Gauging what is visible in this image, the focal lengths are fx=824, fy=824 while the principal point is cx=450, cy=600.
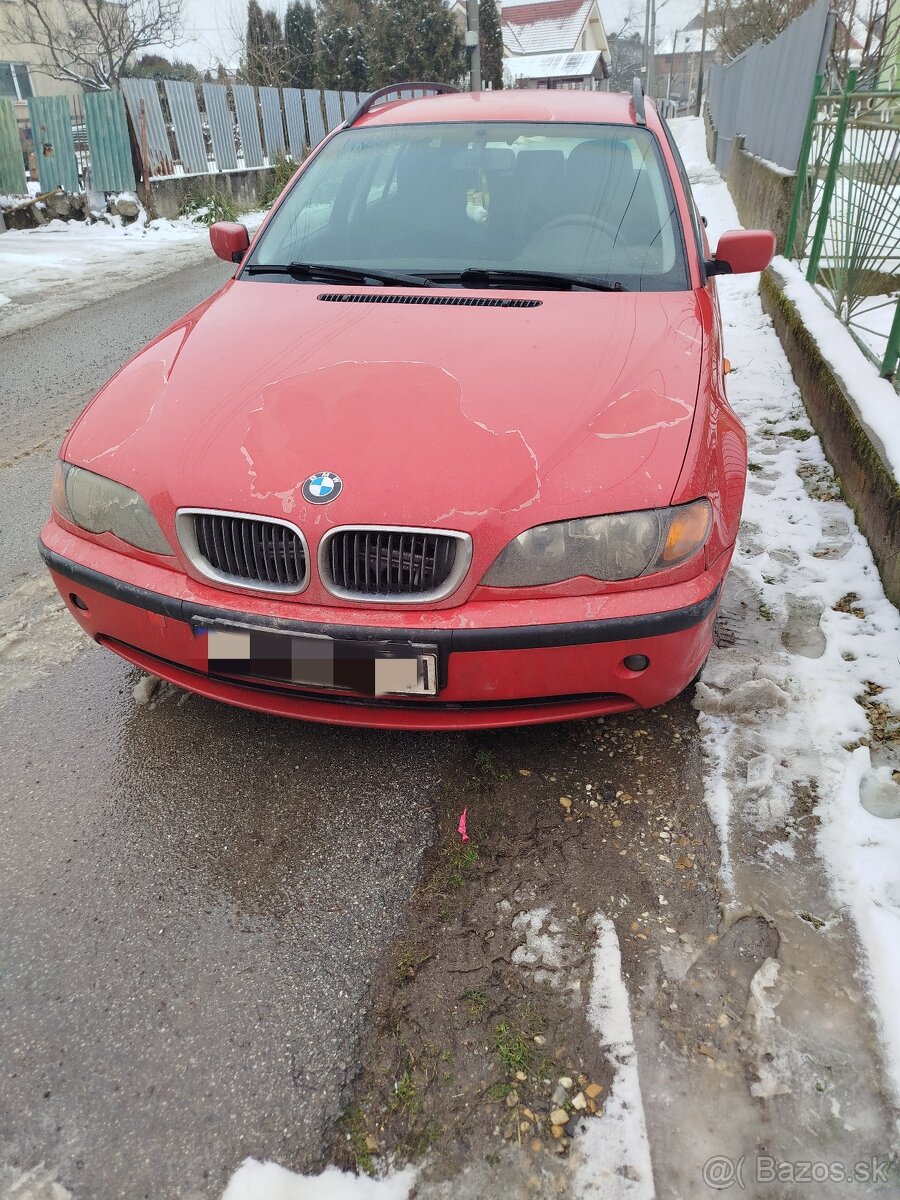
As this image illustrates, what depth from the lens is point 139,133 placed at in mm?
13922

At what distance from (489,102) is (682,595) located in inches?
104

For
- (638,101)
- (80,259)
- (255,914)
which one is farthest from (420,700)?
(80,259)

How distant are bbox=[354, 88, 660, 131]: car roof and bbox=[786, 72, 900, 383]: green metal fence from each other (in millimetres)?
1564

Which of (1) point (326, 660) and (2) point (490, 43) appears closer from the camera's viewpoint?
(1) point (326, 660)

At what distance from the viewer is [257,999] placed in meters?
1.74

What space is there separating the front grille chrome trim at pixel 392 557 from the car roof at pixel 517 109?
2275mm

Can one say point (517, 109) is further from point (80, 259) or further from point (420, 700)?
point (80, 259)

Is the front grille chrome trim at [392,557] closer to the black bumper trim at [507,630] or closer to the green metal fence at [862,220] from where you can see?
the black bumper trim at [507,630]

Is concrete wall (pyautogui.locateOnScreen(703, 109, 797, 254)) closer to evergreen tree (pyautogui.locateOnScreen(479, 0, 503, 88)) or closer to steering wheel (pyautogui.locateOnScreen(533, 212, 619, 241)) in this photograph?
steering wheel (pyautogui.locateOnScreen(533, 212, 619, 241))

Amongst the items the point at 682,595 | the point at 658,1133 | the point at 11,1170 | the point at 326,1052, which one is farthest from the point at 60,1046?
the point at 682,595

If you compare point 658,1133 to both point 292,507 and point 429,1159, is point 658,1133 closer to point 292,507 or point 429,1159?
point 429,1159

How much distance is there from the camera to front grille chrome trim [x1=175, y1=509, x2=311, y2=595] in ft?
6.45

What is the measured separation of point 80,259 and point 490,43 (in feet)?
104

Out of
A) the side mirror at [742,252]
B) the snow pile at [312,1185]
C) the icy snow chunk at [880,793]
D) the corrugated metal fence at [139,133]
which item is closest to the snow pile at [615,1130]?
the snow pile at [312,1185]
